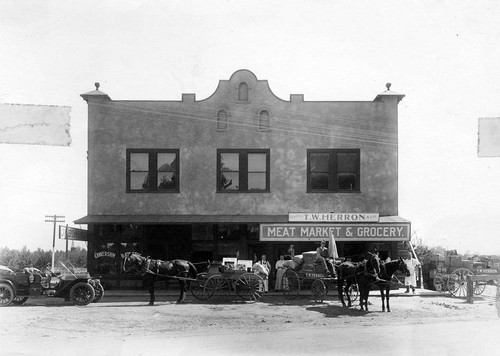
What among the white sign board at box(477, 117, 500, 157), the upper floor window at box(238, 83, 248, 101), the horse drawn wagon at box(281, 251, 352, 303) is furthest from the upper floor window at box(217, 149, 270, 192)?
the white sign board at box(477, 117, 500, 157)

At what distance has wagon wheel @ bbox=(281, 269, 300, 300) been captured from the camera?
2188 cm

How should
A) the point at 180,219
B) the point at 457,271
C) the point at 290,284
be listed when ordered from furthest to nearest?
Answer: 1. the point at 180,219
2. the point at 457,271
3. the point at 290,284

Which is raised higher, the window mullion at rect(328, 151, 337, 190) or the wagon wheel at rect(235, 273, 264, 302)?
the window mullion at rect(328, 151, 337, 190)

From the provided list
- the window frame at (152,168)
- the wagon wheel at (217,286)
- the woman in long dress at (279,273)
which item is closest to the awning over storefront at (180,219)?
the window frame at (152,168)

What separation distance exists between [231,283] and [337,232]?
5.40 m

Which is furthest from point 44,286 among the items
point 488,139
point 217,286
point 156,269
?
point 488,139

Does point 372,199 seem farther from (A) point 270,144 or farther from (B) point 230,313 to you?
(B) point 230,313

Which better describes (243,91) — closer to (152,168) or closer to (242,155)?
(242,155)

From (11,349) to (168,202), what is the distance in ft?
48.6

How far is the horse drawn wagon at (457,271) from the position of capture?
24219 millimetres

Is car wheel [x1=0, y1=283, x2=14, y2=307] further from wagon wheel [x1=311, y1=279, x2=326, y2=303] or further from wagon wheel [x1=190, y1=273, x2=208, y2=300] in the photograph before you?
wagon wheel [x1=311, y1=279, x2=326, y2=303]

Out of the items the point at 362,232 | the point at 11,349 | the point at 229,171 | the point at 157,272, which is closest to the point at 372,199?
the point at 362,232

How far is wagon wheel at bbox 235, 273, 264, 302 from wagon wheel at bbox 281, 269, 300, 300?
1226 mm

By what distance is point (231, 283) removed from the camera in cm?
2125
